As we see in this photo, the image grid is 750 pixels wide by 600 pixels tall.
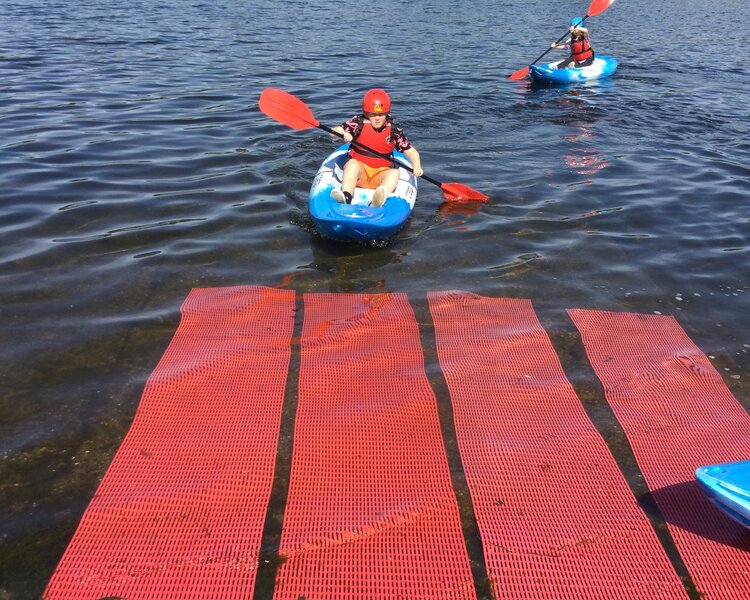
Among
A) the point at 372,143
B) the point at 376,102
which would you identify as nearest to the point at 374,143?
the point at 372,143

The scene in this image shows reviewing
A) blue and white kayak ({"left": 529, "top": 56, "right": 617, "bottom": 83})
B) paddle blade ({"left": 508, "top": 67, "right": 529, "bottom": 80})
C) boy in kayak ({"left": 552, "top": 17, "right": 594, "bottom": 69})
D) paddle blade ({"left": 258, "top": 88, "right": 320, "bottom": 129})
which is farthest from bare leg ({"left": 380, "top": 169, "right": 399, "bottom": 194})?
boy in kayak ({"left": 552, "top": 17, "right": 594, "bottom": 69})

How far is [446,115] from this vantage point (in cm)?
1091

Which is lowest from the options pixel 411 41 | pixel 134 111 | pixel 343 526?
pixel 411 41

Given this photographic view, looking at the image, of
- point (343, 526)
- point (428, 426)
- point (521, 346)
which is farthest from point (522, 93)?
point (343, 526)

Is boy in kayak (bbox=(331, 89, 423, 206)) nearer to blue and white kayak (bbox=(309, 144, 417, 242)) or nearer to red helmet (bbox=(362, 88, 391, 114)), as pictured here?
red helmet (bbox=(362, 88, 391, 114))

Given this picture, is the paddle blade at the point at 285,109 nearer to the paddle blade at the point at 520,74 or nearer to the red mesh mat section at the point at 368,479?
the red mesh mat section at the point at 368,479

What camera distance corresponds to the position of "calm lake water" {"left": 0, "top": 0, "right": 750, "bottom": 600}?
13.0 ft

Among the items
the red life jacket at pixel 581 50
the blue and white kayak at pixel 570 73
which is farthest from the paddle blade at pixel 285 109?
the red life jacket at pixel 581 50

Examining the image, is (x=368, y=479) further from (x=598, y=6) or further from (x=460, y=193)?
(x=598, y=6)

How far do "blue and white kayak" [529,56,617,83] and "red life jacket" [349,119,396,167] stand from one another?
7.64m

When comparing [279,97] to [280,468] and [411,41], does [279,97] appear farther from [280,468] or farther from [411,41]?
[411,41]

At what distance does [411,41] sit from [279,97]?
12.0 metres

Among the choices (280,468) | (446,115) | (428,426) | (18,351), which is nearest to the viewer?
(280,468)

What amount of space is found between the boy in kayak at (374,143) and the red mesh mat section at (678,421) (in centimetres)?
258
